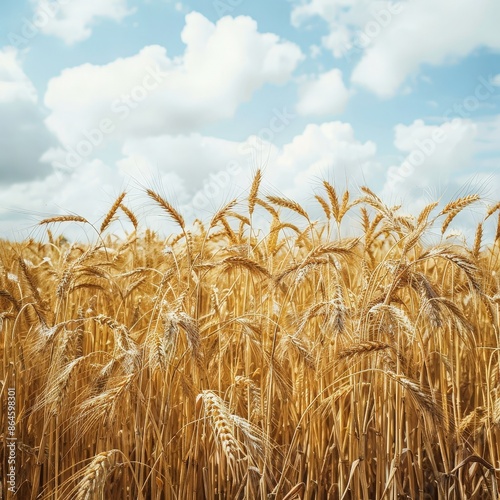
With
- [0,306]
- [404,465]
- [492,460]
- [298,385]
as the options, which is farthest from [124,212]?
[492,460]

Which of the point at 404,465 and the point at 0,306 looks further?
the point at 0,306

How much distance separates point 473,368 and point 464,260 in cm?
133

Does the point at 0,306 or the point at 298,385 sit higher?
the point at 0,306

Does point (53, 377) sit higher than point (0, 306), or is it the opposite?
point (0, 306)

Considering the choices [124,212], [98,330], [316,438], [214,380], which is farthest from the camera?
[124,212]

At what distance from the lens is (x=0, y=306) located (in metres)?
3.61

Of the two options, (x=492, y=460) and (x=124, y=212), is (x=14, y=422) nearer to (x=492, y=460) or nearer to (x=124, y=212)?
(x=124, y=212)

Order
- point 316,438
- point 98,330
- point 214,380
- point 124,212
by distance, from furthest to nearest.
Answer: point 124,212 → point 98,330 → point 214,380 → point 316,438

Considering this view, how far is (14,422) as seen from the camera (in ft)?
10.1

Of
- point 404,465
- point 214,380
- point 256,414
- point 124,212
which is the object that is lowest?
point 404,465

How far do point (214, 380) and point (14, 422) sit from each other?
1.11 m

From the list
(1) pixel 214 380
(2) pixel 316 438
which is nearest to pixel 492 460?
(2) pixel 316 438

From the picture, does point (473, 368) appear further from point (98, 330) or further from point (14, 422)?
point (14, 422)

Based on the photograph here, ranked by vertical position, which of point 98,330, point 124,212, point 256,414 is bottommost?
point 256,414
